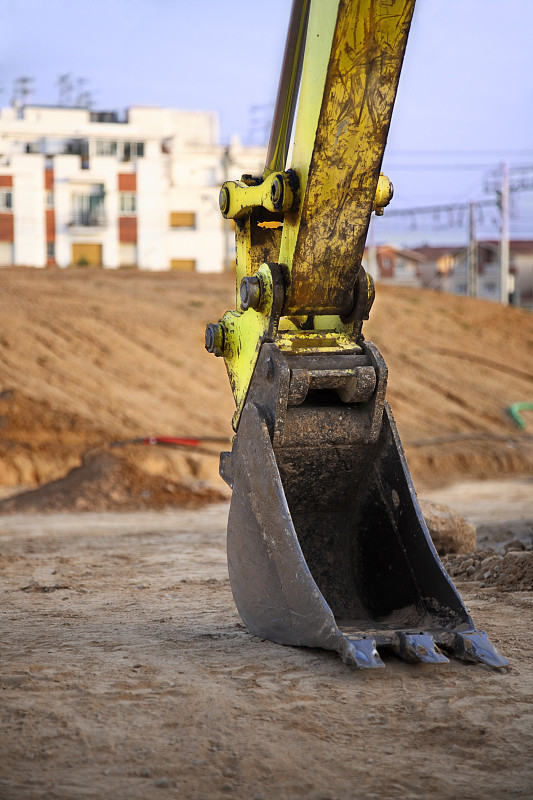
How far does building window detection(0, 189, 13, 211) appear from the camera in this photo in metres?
41.0

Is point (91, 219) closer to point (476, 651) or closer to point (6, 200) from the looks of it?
point (6, 200)

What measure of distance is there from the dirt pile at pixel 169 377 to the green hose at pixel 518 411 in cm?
14

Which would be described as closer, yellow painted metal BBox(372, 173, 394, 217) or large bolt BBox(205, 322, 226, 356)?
yellow painted metal BBox(372, 173, 394, 217)

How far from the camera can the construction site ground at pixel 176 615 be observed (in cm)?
331

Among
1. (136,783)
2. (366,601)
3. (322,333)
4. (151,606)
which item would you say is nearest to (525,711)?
(366,601)

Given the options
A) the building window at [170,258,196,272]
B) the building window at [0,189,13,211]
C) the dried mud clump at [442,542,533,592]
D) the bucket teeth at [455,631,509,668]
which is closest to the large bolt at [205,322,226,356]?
the bucket teeth at [455,631,509,668]

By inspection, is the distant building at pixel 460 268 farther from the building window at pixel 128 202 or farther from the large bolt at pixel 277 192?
the large bolt at pixel 277 192

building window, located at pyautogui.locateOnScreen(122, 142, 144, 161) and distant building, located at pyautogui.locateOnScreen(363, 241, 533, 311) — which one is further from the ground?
building window, located at pyautogui.locateOnScreen(122, 142, 144, 161)

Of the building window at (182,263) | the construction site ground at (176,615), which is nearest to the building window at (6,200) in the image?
the building window at (182,263)

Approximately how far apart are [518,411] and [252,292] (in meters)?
14.0

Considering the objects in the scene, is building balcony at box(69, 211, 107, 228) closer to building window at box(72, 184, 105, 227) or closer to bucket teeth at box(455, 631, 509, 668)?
building window at box(72, 184, 105, 227)

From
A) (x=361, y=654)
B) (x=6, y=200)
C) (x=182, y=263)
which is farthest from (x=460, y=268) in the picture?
(x=361, y=654)

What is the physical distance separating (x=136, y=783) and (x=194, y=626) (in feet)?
6.50

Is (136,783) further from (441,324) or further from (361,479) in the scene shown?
(441,324)
